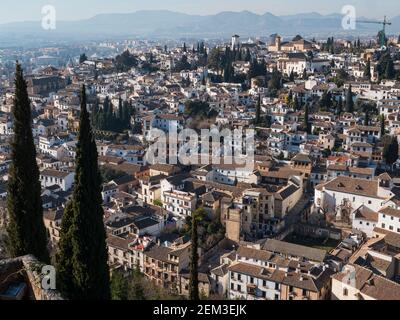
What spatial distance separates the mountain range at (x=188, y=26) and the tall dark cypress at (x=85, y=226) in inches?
3438

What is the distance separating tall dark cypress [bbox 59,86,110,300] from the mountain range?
87.3 metres

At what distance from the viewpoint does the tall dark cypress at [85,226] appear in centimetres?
930

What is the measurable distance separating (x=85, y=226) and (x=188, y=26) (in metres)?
176

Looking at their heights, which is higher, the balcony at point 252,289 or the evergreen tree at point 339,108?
the evergreen tree at point 339,108

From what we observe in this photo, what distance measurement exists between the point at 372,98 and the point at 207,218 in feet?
75.9

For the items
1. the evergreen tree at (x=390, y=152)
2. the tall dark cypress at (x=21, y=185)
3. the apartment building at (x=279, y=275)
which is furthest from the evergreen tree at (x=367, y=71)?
the tall dark cypress at (x=21, y=185)

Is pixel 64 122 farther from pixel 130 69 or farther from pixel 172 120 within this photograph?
pixel 130 69

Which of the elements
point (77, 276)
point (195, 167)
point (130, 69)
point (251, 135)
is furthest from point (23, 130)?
point (130, 69)

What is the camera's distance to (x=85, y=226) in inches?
368

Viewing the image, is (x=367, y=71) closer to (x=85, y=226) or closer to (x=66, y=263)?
(x=85, y=226)

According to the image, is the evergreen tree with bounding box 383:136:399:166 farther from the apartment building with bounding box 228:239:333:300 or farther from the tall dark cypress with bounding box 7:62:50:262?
the tall dark cypress with bounding box 7:62:50:262

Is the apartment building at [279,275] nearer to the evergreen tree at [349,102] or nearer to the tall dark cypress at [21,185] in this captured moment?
the tall dark cypress at [21,185]

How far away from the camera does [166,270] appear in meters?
18.2

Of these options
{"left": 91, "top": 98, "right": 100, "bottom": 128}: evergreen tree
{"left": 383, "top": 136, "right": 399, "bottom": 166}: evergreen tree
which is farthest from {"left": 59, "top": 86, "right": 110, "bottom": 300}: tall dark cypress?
{"left": 91, "top": 98, "right": 100, "bottom": 128}: evergreen tree
